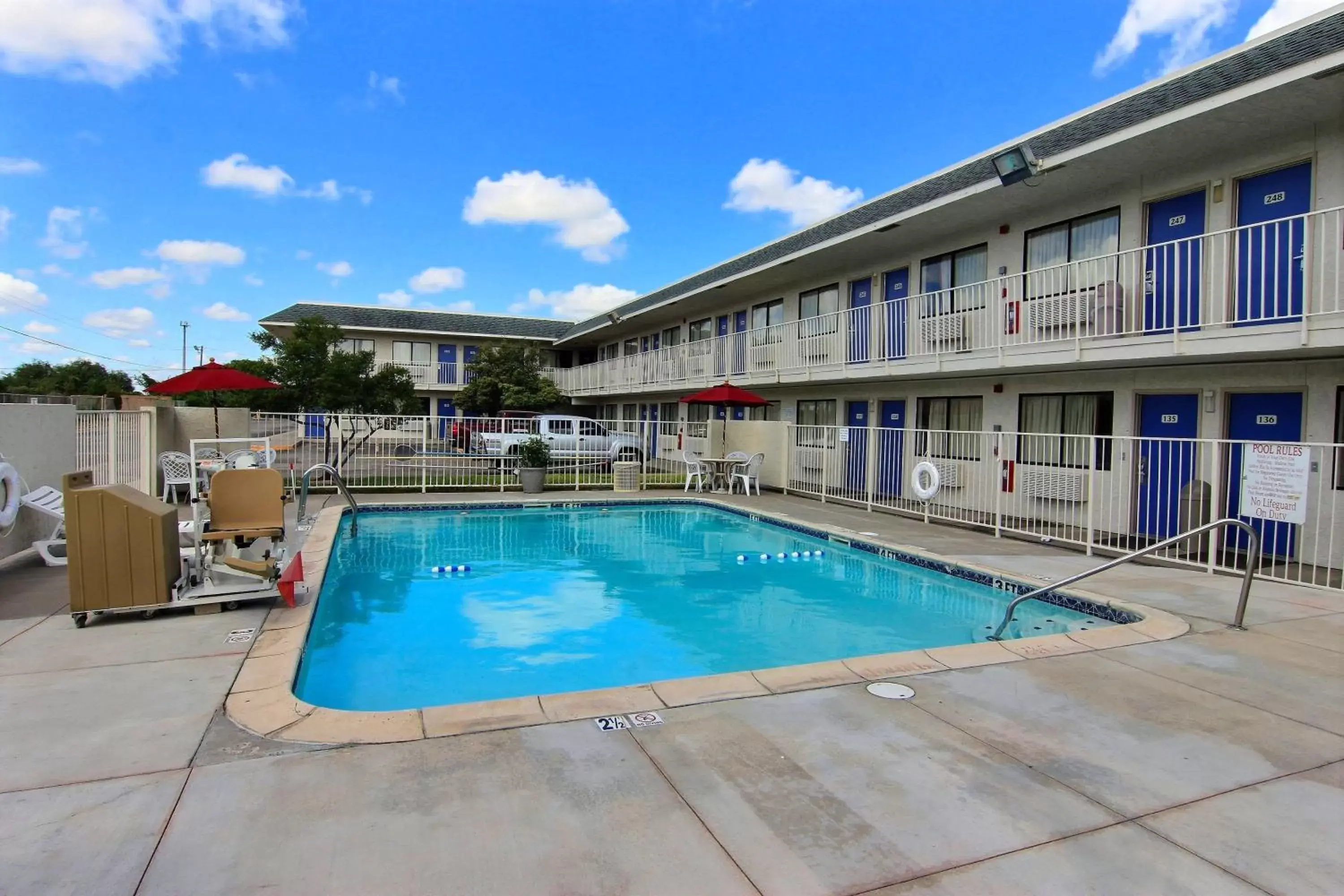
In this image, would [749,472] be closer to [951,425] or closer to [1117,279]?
[951,425]

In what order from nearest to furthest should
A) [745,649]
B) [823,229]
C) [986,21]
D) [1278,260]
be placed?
[745,649] → [1278,260] → [986,21] → [823,229]

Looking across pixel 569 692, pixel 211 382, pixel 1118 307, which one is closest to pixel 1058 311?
pixel 1118 307

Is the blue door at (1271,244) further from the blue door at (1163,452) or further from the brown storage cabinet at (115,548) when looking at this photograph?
the brown storage cabinet at (115,548)

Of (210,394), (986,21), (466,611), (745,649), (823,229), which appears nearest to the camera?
(745,649)

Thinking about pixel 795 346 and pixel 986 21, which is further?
pixel 795 346

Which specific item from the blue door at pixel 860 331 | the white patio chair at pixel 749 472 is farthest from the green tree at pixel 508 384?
the blue door at pixel 860 331

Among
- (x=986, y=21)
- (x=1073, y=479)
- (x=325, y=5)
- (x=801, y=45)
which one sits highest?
(x=801, y=45)

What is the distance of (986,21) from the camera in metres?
13.5

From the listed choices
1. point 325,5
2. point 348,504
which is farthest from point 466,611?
point 325,5

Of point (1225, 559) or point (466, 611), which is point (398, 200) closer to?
point (466, 611)

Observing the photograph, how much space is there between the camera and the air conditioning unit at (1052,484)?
1101 cm

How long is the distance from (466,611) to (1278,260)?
33.3 feet

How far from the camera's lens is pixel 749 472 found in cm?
1714

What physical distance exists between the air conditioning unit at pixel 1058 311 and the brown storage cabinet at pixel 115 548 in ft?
35.7
